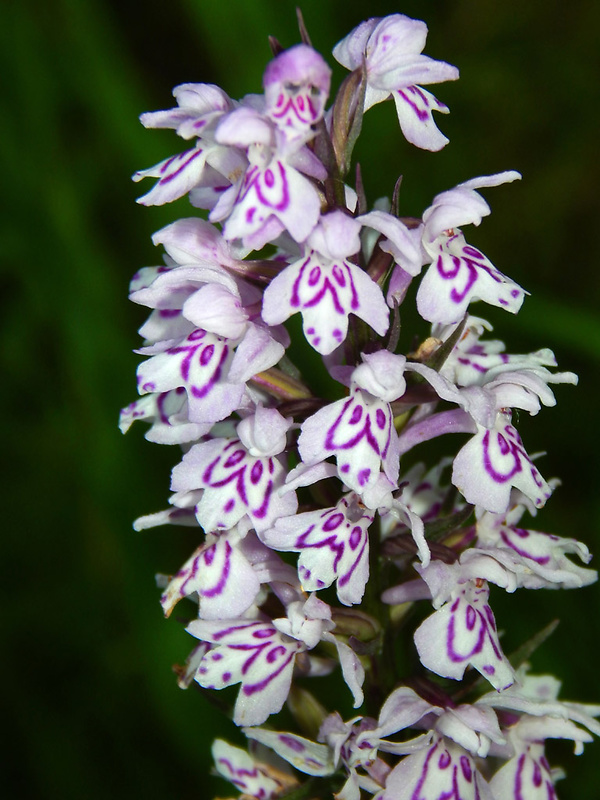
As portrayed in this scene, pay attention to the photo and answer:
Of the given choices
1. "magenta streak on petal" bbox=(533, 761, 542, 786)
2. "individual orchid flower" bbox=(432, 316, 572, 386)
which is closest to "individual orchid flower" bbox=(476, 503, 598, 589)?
"individual orchid flower" bbox=(432, 316, 572, 386)

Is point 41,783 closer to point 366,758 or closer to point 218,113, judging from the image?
point 366,758

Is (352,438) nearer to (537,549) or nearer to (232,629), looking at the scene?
(232,629)

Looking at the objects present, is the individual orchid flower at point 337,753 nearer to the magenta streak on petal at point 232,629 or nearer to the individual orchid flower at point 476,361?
the magenta streak on petal at point 232,629

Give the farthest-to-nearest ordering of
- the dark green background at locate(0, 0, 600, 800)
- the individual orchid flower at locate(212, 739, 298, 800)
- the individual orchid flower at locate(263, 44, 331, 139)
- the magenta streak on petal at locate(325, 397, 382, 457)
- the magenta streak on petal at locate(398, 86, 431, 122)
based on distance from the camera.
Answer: the dark green background at locate(0, 0, 600, 800) < the individual orchid flower at locate(212, 739, 298, 800) < the magenta streak on petal at locate(398, 86, 431, 122) < the magenta streak on petal at locate(325, 397, 382, 457) < the individual orchid flower at locate(263, 44, 331, 139)

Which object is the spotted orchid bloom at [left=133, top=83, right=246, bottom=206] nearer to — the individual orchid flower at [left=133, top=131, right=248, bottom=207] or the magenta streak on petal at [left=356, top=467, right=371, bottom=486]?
the individual orchid flower at [left=133, top=131, right=248, bottom=207]

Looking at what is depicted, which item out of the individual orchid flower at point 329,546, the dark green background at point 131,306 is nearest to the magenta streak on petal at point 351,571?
the individual orchid flower at point 329,546

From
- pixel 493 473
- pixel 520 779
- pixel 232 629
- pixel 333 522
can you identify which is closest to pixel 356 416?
pixel 333 522

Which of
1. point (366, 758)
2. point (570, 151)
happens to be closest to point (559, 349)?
point (570, 151)
